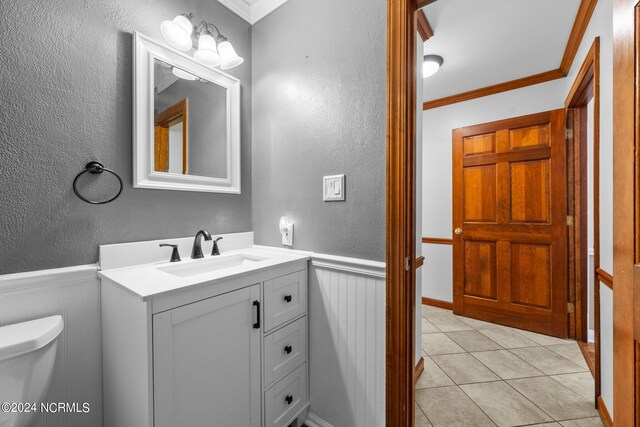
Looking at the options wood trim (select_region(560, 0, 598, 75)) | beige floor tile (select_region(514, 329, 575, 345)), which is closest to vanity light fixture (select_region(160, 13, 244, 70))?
wood trim (select_region(560, 0, 598, 75))

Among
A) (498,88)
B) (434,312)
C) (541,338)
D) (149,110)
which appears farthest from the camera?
(434,312)

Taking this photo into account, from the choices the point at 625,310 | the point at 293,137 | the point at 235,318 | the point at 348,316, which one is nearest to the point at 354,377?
the point at 348,316

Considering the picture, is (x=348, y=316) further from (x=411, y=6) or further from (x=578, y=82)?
(x=578, y=82)

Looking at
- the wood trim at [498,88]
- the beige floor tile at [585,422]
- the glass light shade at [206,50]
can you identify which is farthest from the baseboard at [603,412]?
the glass light shade at [206,50]

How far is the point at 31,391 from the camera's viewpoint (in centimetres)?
79

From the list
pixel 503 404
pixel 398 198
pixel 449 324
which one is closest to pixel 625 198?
pixel 398 198

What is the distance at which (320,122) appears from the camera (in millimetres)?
1392

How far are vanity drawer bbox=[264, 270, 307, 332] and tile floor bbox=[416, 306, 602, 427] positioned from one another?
0.95 meters

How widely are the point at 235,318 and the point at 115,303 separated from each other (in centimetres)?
44

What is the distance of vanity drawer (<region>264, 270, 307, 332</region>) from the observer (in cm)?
118

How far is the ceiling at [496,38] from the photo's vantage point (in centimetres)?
167

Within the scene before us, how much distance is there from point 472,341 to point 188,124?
8.87ft

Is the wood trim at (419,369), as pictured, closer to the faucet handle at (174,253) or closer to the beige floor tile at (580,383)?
the beige floor tile at (580,383)

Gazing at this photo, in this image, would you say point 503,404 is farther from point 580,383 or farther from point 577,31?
point 577,31
